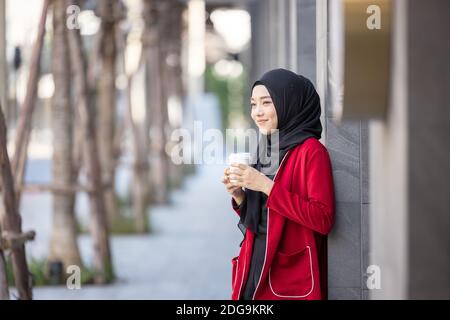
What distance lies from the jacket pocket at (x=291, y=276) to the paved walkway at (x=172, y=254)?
4.73 meters

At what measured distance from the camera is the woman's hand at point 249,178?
3781mm

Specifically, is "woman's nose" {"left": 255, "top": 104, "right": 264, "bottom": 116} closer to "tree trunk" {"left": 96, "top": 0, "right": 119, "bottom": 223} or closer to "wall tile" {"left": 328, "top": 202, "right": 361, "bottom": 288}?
"wall tile" {"left": 328, "top": 202, "right": 361, "bottom": 288}

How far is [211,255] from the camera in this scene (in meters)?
12.4

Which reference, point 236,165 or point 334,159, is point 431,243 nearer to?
point 236,165

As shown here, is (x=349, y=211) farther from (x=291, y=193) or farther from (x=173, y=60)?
(x=173, y=60)

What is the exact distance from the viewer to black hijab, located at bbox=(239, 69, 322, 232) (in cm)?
392

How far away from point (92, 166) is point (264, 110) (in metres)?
6.13

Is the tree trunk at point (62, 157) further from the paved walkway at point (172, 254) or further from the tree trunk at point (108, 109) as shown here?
the tree trunk at point (108, 109)

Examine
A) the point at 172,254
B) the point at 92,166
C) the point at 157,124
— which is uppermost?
the point at 92,166

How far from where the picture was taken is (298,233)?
156 inches

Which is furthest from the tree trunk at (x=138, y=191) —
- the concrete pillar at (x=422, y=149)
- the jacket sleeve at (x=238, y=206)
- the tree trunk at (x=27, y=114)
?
the concrete pillar at (x=422, y=149)

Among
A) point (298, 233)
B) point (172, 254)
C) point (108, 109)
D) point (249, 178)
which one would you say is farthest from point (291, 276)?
point (108, 109)

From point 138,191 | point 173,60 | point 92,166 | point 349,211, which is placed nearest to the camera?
point 349,211
